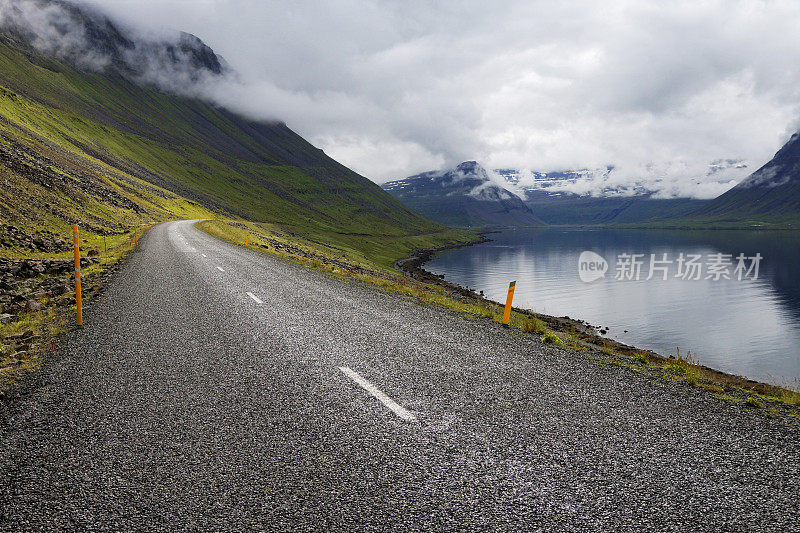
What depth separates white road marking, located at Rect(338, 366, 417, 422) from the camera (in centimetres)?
595

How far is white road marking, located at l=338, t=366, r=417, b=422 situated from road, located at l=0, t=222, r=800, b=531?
0.11 ft

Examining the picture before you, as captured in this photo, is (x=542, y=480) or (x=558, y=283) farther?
(x=558, y=283)

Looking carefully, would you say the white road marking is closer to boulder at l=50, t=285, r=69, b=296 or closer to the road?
the road

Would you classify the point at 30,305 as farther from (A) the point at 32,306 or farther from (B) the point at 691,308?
(B) the point at 691,308

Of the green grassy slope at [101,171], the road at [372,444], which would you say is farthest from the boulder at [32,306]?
the green grassy slope at [101,171]

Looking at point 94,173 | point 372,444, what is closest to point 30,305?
point 372,444

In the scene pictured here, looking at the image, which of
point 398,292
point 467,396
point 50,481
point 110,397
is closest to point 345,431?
point 467,396

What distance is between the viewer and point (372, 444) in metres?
5.18

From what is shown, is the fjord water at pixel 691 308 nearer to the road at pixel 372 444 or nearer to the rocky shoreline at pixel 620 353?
the rocky shoreline at pixel 620 353

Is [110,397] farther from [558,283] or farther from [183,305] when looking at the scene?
[558,283]

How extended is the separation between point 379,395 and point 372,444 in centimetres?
147

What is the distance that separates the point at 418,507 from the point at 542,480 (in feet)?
4.56

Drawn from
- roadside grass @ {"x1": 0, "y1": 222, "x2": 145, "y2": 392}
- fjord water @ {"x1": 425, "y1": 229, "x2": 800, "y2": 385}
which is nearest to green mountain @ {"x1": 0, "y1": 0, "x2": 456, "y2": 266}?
roadside grass @ {"x1": 0, "y1": 222, "x2": 145, "y2": 392}

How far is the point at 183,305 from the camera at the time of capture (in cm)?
1342
